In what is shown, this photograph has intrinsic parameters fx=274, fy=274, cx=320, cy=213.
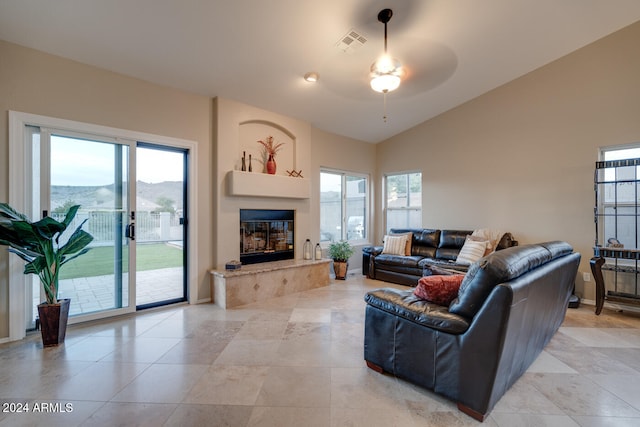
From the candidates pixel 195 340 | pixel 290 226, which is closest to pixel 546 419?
pixel 195 340

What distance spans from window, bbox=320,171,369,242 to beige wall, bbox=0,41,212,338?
2.37 meters

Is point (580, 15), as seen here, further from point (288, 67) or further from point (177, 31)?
point (177, 31)

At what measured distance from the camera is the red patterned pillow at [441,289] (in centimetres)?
192

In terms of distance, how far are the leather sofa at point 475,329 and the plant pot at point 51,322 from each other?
→ 2.81 metres

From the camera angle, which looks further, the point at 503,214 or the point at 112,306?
→ the point at 503,214

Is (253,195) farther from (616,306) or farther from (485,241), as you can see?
(616,306)

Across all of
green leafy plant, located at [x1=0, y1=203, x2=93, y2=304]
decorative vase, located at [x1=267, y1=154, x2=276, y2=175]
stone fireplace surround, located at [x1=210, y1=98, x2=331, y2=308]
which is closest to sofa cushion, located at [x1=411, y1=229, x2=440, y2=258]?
stone fireplace surround, located at [x1=210, y1=98, x2=331, y2=308]

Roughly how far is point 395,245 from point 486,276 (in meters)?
3.47

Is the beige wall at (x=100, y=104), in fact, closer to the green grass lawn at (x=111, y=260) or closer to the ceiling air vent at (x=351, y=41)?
the green grass lawn at (x=111, y=260)

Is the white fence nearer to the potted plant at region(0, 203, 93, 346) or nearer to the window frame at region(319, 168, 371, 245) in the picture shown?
the potted plant at region(0, 203, 93, 346)

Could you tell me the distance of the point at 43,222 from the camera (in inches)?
93.1

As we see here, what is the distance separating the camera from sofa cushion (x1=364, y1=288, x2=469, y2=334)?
1682mm

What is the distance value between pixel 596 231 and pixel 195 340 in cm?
486

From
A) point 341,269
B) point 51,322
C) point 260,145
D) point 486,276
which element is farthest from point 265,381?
point 260,145
